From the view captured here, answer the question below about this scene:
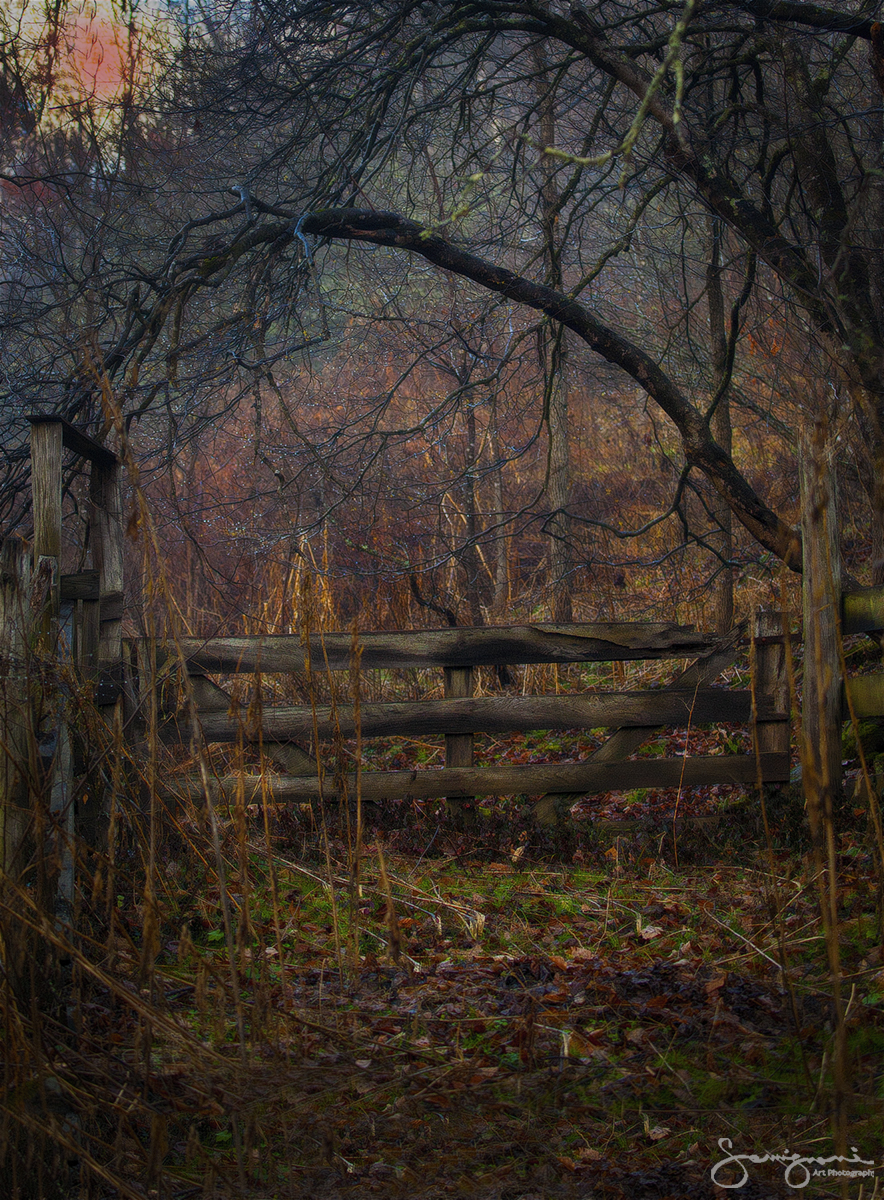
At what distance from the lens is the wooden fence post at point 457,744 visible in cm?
580

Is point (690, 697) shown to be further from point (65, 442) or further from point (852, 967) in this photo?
point (65, 442)

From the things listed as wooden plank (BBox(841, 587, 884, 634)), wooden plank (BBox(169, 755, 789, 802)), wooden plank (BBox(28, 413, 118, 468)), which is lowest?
wooden plank (BBox(169, 755, 789, 802))

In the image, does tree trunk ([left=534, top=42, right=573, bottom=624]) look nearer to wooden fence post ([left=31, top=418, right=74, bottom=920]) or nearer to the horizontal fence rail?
the horizontal fence rail

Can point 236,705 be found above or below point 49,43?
below

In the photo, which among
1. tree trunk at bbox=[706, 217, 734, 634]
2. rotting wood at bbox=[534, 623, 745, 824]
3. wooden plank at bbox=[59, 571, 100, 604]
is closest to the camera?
wooden plank at bbox=[59, 571, 100, 604]

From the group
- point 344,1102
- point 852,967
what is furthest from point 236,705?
point 852,967

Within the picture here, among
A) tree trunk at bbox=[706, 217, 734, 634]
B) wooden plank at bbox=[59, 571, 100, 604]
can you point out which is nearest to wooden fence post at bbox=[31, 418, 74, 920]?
wooden plank at bbox=[59, 571, 100, 604]

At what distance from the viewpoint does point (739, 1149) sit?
2.42 meters

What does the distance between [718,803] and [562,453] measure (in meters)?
7.34

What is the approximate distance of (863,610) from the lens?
5.16m

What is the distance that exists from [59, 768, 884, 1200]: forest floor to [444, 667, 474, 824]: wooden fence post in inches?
28.6

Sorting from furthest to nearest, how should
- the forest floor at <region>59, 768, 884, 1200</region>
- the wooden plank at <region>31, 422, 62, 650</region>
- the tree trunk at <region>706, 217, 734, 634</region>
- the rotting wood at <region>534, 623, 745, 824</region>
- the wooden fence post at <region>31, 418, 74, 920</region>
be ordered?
the tree trunk at <region>706, 217, 734, 634</region>
the rotting wood at <region>534, 623, 745, 824</region>
the wooden plank at <region>31, 422, 62, 650</region>
the wooden fence post at <region>31, 418, 74, 920</region>
the forest floor at <region>59, 768, 884, 1200</region>

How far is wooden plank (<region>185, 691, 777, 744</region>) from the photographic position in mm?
5688

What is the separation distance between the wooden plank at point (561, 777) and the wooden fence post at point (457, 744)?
94 mm
